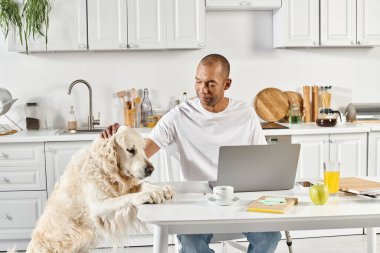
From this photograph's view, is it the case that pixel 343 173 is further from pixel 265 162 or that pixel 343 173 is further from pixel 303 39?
pixel 265 162

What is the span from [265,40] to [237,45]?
0.79 feet

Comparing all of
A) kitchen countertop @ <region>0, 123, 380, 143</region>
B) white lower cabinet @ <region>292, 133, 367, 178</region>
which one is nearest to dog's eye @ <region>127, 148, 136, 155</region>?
kitchen countertop @ <region>0, 123, 380, 143</region>

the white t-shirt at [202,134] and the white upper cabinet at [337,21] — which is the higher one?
the white upper cabinet at [337,21]

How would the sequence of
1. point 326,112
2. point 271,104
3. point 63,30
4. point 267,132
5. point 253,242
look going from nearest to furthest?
point 253,242 → point 267,132 → point 63,30 → point 326,112 → point 271,104

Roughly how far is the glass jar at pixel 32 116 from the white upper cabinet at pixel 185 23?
1193 mm

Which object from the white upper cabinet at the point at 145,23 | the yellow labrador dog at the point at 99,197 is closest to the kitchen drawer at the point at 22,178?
the white upper cabinet at the point at 145,23

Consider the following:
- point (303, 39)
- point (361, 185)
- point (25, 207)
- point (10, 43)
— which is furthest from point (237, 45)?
point (361, 185)

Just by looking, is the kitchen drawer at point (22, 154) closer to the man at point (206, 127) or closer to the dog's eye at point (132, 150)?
the man at point (206, 127)

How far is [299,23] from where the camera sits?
4324 millimetres

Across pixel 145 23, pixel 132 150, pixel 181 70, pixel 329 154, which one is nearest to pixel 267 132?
pixel 329 154

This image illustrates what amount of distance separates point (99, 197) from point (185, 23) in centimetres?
236

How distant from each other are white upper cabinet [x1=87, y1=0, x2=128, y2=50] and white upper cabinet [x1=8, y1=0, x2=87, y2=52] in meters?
0.06

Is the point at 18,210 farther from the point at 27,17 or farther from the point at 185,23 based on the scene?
the point at 185,23

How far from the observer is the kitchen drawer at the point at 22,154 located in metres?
3.88
